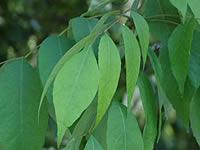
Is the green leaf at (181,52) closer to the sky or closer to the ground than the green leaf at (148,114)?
closer to the sky

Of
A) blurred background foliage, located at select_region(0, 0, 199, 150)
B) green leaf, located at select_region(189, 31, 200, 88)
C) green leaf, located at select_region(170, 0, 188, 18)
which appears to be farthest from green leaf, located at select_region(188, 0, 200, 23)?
blurred background foliage, located at select_region(0, 0, 199, 150)

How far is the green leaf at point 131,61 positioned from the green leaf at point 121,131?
0.06 metres

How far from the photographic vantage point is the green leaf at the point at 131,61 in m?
0.78

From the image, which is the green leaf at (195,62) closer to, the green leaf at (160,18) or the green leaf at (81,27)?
the green leaf at (160,18)

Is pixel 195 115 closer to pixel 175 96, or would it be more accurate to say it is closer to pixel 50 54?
pixel 175 96

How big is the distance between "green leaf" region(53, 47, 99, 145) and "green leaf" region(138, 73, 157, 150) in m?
0.12

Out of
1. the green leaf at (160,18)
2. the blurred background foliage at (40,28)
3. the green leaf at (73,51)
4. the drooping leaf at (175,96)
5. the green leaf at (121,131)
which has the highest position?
the green leaf at (73,51)

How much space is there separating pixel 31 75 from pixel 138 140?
0.22 meters

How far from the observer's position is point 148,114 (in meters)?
0.87

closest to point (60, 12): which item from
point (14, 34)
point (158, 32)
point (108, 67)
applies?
point (14, 34)

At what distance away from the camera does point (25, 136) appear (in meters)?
0.88

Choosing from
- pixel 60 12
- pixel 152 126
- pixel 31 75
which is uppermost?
pixel 31 75

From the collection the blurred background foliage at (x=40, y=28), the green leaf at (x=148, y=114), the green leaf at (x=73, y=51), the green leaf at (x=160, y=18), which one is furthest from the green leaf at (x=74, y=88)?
the blurred background foliage at (x=40, y=28)

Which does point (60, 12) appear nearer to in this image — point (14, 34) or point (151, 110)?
point (14, 34)
